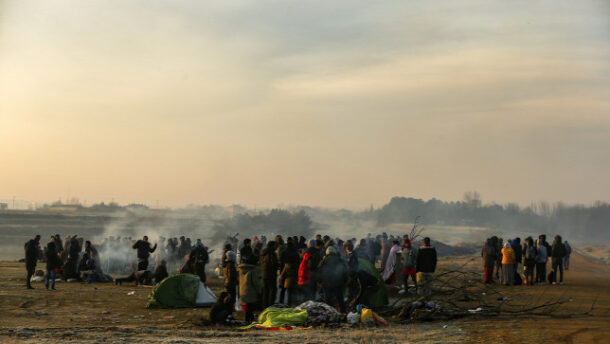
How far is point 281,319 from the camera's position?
14.4m

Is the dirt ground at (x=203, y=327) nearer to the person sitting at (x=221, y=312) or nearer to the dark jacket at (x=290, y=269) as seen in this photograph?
the person sitting at (x=221, y=312)

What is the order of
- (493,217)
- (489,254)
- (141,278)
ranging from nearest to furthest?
(489,254)
(141,278)
(493,217)

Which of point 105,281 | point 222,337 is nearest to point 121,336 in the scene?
point 222,337

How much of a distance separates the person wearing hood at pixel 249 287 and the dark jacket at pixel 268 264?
469mm

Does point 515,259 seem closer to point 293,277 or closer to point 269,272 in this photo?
point 293,277

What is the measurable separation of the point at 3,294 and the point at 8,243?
68.4m

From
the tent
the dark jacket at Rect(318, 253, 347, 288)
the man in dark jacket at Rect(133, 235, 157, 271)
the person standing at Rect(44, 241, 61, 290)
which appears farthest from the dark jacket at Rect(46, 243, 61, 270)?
the dark jacket at Rect(318, 253, 347, 288)

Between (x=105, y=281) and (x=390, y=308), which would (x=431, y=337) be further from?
(x=105, y=281)

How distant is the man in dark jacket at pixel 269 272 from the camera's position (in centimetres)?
1639

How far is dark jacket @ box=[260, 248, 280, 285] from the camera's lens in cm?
1639

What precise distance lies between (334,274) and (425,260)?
3.97 metres

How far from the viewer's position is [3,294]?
821 inches

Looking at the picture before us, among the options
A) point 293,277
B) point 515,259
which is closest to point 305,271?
point 293,277

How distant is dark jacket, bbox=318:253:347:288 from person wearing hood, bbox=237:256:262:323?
1.42 metres
